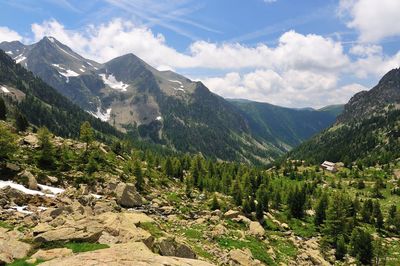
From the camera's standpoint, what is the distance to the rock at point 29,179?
52.4 meters

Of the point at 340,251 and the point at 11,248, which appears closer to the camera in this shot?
the point at 11,248

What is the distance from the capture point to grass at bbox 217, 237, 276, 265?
1941 inches

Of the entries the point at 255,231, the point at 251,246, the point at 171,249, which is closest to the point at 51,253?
the point at 171,249

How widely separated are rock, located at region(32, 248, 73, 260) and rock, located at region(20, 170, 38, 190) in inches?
1073

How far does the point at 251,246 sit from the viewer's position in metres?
52.8

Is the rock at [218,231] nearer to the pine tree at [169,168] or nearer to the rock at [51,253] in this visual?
the rock at [51,253]

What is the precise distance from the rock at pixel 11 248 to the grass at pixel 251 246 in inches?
1058

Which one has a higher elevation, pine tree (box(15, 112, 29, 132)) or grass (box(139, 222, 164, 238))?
pine tree (box(15, 112, 29, 132))

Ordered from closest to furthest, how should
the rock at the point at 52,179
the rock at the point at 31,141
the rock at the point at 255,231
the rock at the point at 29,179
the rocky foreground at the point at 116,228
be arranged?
the rocky foreground at the point at 116,228 < the rock at the point at 29,179 < the rock at the point at 52,179 < the rock at the point at 255,231 < the rock at the point at 31,141

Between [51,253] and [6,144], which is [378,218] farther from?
[51,253]

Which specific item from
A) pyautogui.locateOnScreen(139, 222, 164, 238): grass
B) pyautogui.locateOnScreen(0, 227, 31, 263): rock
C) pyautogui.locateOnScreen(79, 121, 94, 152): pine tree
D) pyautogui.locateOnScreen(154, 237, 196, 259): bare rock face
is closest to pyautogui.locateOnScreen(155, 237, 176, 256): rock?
pyautogui.locateOnScreen(154, 237, 196, 259): bare rock face

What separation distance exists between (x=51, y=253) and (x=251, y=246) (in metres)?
32.6

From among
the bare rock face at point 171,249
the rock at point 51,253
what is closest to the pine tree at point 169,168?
the bare rock face at point 171,249

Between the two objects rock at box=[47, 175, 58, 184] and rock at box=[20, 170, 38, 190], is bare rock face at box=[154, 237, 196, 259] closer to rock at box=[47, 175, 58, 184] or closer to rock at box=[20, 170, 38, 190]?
rock at box=[20, 170, 38, 190]
